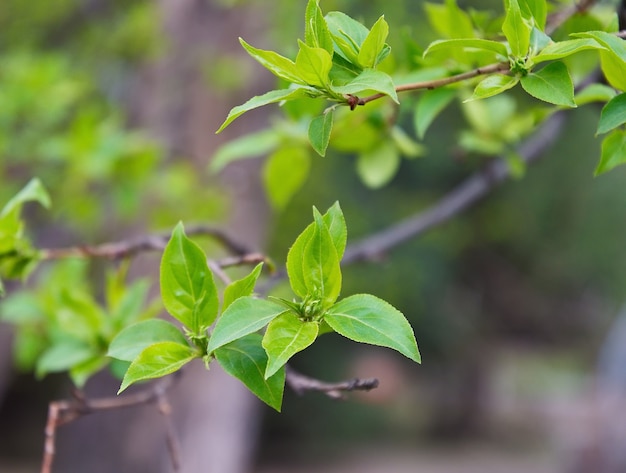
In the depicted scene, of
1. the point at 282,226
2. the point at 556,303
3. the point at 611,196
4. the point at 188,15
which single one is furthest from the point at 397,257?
the point at 188,15

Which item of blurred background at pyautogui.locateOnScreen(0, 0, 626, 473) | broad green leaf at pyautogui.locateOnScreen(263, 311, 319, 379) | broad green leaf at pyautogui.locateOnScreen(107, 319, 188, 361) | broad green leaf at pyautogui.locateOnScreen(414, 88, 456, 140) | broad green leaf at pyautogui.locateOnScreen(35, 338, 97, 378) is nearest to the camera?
broad green leaf at pyautogui.locateOnScreen(263, 311, 319, 379)

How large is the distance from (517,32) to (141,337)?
393 millimetres

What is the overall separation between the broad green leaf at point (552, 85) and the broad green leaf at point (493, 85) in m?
0.01

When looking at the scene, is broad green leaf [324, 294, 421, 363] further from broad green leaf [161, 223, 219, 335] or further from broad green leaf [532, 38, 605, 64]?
broad green leaf [532, 38, 605, 64]

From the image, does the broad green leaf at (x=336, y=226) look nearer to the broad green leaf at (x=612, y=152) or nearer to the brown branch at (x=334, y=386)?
the brown branch at (x=334, y=386)

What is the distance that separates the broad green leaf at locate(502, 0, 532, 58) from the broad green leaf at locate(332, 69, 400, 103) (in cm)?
10

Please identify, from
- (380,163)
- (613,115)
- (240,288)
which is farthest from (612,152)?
(380,163)

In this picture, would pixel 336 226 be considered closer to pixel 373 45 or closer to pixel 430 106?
pixel 373 45

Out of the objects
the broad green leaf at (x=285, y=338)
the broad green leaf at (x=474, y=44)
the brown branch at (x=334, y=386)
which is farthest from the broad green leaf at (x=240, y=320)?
the broad green leaf at (x=474, y=44)

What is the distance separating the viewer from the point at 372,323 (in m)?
0.51

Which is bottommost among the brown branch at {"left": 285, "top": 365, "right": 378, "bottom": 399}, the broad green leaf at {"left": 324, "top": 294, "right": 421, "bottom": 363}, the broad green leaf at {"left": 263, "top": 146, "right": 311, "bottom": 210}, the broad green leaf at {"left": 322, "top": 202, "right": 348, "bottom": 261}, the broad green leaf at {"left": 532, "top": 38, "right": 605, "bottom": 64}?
the brown branch at {"left": 285, "top": 365, "right": 378, "bottom": 399}

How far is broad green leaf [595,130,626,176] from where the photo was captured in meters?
0.59

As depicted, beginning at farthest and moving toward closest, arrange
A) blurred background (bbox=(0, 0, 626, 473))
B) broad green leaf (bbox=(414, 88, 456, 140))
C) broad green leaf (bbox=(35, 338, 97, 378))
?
1. blurred background (bbox=(0, 0, 626, 473))
2. broad green leaf (bbox=(35, 338, 97, 378))
3. broad green leaf (bbox=(414, 88, 456, 140))

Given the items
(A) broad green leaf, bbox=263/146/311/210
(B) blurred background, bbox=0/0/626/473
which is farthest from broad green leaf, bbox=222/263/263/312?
(A) broad green leaf, bbox=263/146/311/210
